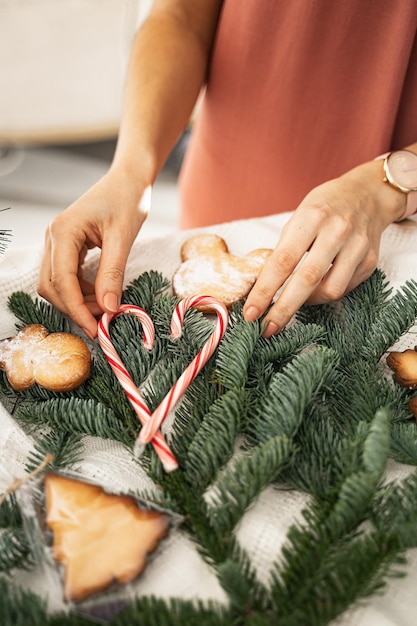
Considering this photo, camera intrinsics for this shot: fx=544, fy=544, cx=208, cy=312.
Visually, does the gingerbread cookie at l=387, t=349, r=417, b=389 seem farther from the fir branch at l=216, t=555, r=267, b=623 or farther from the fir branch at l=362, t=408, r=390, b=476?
the fir branch at l=216, t=555, r=267, b=623

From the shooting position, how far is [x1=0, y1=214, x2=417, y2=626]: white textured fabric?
574mm

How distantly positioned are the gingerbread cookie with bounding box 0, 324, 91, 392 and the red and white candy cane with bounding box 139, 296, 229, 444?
0.46ft

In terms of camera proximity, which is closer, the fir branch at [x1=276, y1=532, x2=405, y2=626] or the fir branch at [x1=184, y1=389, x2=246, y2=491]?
the fir branch at [x1=276, y1=532, x2=405, y2=626]

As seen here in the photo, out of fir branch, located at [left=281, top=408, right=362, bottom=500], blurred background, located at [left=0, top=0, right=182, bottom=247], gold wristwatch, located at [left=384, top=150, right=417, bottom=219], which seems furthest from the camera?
blurred background, located at [left=0, top=0, right=182, bottom=247]

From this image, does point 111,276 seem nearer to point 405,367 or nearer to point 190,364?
point 190,364

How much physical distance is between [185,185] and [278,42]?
468 mm

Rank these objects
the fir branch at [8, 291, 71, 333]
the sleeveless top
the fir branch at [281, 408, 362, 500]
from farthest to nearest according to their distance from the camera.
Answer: the sleeveless top < the fir branch at [8, 291, 71, 333] < the fir branch at [281, 408, 362, 500]

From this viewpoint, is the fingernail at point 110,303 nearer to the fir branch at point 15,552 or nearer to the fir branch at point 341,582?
the fir branch at point 15,552

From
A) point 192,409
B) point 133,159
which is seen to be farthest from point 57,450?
point 133,159

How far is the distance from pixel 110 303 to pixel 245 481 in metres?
0.36

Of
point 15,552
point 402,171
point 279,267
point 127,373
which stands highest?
point 402,171

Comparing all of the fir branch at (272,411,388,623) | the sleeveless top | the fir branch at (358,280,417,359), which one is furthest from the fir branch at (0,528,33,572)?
the sleeveless top

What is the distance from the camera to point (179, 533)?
61cm

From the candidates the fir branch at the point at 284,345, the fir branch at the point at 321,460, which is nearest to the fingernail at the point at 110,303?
the fir branch at the point at 284,345
